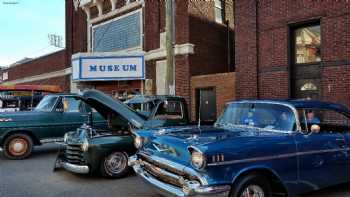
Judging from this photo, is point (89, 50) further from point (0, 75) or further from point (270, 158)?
point (0, 75)

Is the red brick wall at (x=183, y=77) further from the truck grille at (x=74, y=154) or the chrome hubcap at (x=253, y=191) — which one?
the chrome hubcap at (x=253, y=191)

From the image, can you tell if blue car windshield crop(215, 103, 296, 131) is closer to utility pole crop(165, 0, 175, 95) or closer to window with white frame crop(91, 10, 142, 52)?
utility pole crop(165, 0, 175, 95)

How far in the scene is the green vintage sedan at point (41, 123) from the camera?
31.9 feet

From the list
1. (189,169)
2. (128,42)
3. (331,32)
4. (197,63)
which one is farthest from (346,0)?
(128,42)

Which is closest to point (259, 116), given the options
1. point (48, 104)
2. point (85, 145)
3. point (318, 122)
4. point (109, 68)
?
point (318, 122)

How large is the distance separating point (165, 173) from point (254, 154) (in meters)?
1.19

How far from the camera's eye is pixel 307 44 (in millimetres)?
11656

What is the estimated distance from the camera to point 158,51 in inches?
666

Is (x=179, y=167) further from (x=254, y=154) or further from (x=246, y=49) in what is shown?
(x=246, y=49)

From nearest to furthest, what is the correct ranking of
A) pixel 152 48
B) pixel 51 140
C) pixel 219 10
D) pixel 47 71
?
pixel 51 140, pixel 152 48, pixel 219 10, pixel 47 71

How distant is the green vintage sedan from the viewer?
31.9 ft

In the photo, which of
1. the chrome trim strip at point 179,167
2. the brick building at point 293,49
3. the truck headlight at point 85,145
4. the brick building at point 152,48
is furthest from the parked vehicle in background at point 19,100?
the chrome trim strip at point 179,167

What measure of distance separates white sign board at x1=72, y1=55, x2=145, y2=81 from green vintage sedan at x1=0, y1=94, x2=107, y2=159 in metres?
7.50

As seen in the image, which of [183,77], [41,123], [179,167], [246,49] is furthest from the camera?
[183,77]
